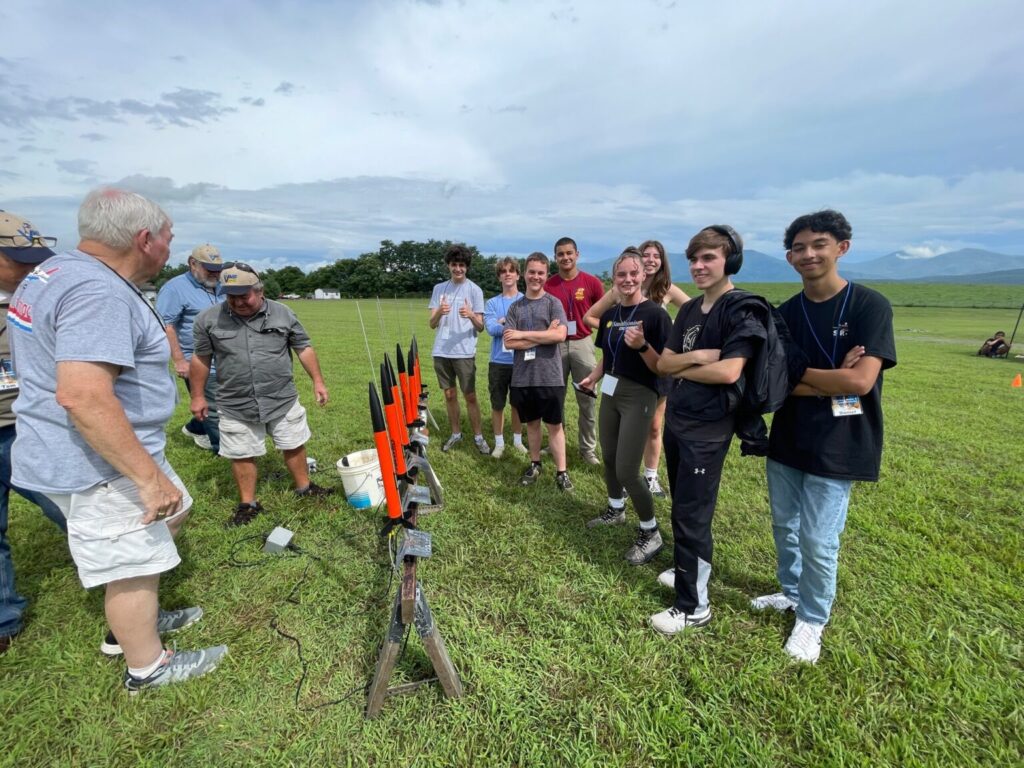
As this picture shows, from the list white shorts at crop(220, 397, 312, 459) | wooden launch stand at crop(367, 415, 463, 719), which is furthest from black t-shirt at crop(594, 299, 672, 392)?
white shorts at crop(220, 397, 312, 459)

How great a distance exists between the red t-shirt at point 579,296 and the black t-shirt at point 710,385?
7.99ft

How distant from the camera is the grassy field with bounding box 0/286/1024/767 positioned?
6.98 ft

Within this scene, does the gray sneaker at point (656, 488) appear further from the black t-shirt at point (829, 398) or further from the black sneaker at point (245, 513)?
the black sneaker at point (245, 513)

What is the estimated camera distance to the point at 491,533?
389 cm

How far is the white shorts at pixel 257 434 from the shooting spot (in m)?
3.95

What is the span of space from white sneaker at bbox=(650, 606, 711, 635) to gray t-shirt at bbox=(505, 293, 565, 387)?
2286 mm

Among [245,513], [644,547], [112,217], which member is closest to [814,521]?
[644,547]

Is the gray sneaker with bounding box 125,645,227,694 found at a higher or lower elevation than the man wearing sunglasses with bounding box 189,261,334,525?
lower

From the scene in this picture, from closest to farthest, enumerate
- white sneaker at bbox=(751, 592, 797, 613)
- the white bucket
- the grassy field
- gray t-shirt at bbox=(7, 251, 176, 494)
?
gray t-shirt at bbox=(7, 251, 176, 494) → the grassy field → white sneaker at bbox=(751, 592, 797, 613) → the white bucket

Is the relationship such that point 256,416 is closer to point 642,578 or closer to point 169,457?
point 169,457

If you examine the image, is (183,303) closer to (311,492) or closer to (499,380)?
(311,492)

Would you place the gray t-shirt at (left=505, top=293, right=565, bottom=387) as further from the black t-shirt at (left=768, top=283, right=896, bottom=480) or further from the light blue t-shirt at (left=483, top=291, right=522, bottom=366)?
the black t-shirt at (left=768, top=283, right=896, bottom=480)

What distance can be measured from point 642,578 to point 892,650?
1456mm

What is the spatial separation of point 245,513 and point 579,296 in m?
4.11
